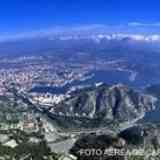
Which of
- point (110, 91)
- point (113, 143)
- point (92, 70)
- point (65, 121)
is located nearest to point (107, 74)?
point (92, 70)

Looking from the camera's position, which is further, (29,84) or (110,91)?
(29,84)

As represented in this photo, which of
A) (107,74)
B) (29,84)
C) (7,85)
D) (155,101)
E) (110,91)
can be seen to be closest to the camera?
(110,91)

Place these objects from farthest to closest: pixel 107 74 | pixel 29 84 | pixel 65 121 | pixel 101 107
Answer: pixel 107 74, pixel 29 84, pixel 101 107, pixel 65 121

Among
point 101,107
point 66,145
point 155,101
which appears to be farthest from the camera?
point 155,101

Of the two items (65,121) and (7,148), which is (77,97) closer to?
(65,121)

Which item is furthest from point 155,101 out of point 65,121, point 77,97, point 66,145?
point 66,145

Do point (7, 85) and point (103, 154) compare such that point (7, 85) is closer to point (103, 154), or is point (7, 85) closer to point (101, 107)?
point (101, 107)
